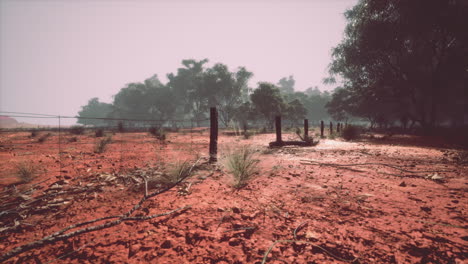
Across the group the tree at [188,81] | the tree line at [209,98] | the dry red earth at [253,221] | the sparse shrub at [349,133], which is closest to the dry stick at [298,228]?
the dry red earth at [253,221]

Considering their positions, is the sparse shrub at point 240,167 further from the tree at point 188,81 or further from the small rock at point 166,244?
the tree at point 188,81

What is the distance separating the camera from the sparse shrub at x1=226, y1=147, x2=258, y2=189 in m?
2.98

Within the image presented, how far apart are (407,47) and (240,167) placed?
67.2 feet

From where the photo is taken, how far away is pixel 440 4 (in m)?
11.5

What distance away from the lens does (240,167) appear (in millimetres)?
3127

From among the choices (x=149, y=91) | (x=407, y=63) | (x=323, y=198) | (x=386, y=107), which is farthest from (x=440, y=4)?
(x=149, y=91)

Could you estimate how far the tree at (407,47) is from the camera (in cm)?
1166

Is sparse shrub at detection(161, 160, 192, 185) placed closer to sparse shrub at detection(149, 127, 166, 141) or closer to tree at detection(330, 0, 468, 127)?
sparse shrub at detection(149, 127, 166, 141)

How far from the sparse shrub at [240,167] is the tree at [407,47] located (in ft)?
53.5

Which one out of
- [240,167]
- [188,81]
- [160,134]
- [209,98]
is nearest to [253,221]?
[240,167]

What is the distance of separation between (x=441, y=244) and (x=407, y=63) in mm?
19225

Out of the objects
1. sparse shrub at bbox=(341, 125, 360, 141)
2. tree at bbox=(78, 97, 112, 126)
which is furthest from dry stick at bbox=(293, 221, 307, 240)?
tree at bbox=(78, 97, 112, 126)

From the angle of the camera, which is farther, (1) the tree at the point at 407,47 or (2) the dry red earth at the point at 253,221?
(1) the tree at the point at 407,47

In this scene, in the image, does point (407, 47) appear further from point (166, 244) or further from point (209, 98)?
point (209, 98)
